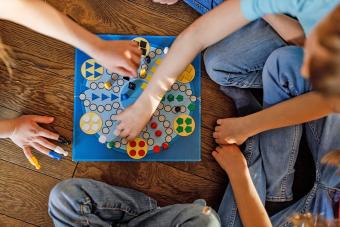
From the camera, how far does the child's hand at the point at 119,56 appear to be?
954 millimetres

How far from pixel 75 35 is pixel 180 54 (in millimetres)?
244

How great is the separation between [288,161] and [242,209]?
0.17 m

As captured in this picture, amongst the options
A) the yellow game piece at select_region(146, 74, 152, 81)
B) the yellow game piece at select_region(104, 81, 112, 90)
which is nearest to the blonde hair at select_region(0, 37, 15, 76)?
the yellow game piece at select_region(104, 81, 112, 90)

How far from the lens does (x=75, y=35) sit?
3.16 ft

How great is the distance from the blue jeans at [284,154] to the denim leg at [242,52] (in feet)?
0.11

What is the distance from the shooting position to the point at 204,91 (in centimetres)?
115

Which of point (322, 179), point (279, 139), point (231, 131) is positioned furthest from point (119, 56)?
point (322, 179)

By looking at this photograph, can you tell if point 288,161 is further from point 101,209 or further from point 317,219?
point 101,209

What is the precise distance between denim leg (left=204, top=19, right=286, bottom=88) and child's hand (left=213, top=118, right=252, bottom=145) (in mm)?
100

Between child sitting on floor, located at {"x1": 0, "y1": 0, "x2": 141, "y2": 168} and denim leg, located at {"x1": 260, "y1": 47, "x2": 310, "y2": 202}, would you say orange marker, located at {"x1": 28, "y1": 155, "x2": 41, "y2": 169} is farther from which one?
denim leg, located at {"x1": 260, "y1": 47, "x2": 310, "y2": 202}


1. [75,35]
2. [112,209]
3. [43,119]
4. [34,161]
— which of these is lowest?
[112,209]

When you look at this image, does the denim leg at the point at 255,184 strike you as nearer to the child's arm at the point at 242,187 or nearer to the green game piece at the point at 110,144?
the child's arm at the point at 242,187

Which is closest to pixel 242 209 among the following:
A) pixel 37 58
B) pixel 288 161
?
pixel 288 161

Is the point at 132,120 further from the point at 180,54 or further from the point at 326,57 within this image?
the point at 326,57
